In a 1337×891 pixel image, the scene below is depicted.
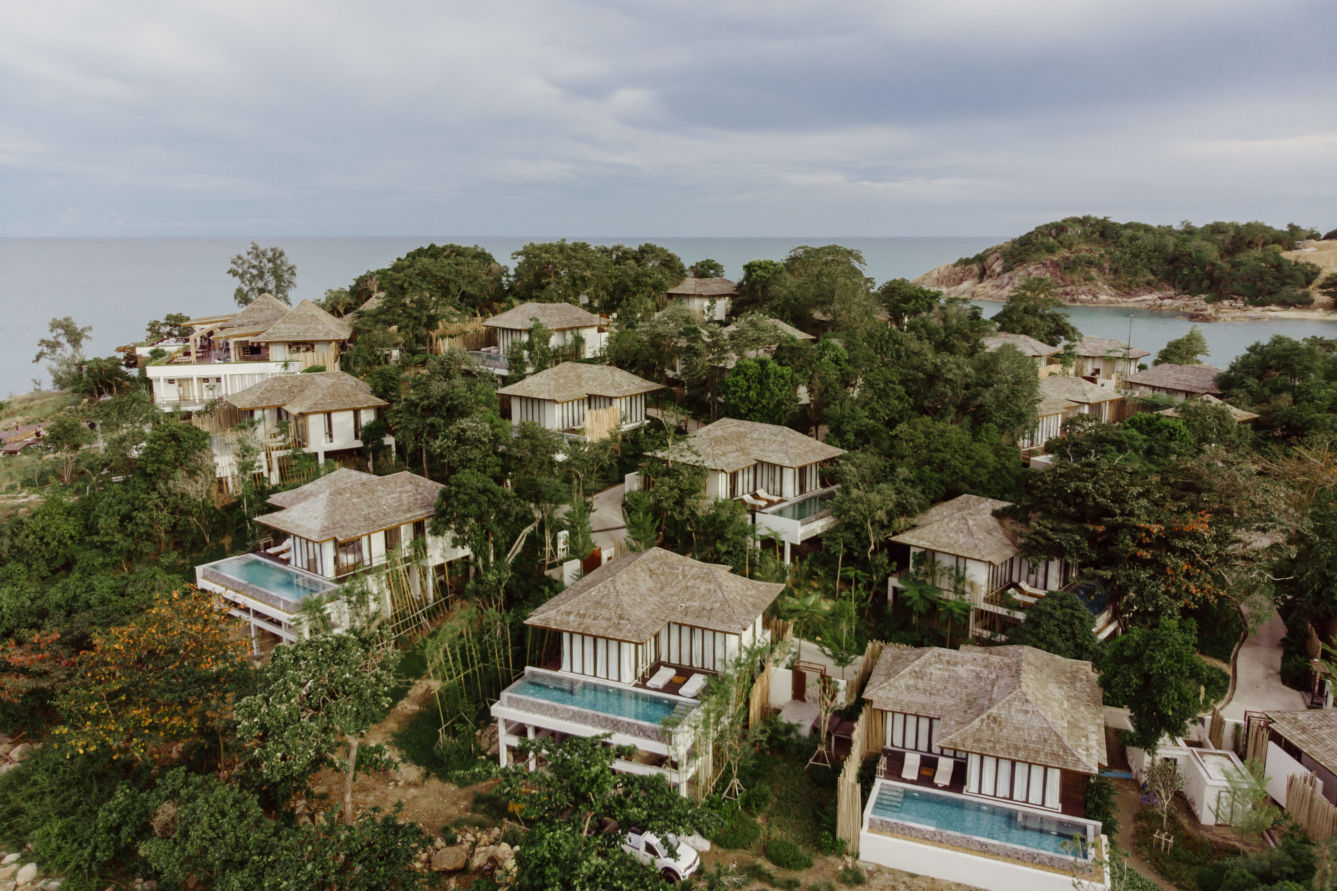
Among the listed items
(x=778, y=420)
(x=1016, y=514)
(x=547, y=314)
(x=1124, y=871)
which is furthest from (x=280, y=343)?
(x=1124, y=871)

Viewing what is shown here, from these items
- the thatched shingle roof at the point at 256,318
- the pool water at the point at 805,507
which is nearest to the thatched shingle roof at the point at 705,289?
the thatched shingle roof at the point at 256,318

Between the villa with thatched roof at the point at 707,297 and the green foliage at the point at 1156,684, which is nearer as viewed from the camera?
the green foliage at the point at 1156,684

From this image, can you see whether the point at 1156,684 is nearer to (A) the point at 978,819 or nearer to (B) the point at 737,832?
(A) the point at 978,819

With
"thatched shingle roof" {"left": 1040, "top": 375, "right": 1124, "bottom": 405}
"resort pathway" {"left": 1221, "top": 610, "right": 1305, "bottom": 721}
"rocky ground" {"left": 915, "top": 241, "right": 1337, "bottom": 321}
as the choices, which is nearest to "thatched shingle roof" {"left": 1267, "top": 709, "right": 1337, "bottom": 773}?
"resort pathway" {"left": 1221, "top": 610, "right": 1305, "bottom": 721}

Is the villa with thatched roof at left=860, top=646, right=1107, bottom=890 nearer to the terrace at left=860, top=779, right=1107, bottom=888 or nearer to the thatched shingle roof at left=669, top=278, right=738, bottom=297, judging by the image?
the terrace at left=860, top=779, right=1107, bottom=888

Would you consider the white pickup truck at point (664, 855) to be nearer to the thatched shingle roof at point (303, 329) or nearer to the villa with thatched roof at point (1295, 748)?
the villa with thatched roof at point (1295, 748)

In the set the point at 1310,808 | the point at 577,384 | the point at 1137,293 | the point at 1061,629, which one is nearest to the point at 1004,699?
the point at 1061,629


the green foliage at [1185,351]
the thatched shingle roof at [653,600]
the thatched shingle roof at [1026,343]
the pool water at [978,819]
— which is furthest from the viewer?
the green foliage at [1185,351]
